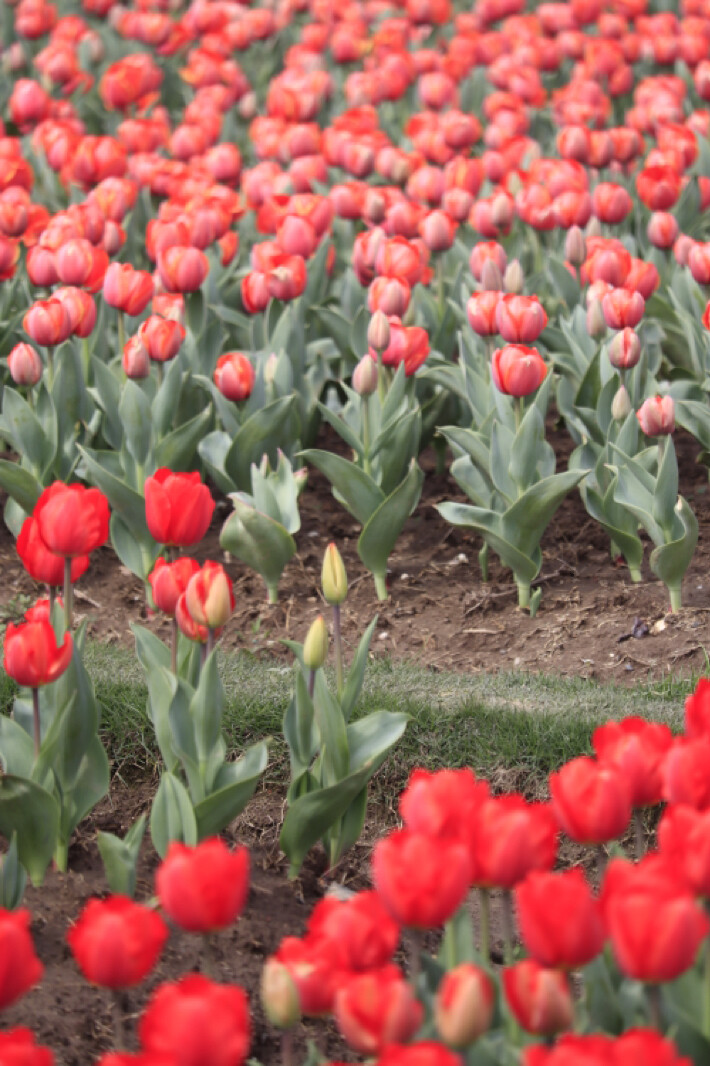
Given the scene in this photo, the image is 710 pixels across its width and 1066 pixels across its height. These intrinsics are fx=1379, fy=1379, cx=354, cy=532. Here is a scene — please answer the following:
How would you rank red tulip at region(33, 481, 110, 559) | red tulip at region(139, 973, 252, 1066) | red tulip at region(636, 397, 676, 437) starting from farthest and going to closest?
1. red tulip at region(636, 397, 676, 437)
2. red tulip at region(33, 481, 110, 559)
3. red tulip at region(139, 973, 252, 1066)

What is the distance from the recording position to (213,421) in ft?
14.4

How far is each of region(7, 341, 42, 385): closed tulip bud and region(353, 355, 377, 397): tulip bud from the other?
90 centimetres

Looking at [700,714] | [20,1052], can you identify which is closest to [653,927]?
[700,714]

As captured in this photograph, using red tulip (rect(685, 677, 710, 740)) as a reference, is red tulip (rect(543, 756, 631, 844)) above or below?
above

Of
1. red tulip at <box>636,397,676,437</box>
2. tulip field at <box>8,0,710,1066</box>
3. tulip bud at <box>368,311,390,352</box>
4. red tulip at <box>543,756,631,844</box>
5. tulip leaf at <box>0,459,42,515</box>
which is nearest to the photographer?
tulip field at <box>8,0,710,1066</box>

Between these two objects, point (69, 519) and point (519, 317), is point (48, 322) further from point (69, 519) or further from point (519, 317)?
point (69, 519)

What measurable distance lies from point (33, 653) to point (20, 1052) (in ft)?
2.98

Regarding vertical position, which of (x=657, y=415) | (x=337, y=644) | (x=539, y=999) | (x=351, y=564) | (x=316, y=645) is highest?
(x=539, y=999)

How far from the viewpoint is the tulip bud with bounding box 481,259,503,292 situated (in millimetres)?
4191

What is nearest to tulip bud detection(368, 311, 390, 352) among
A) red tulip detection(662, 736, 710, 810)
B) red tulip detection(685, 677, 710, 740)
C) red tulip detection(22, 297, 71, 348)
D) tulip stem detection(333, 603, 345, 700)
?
red tulip detection(22, 297, 71, 348)

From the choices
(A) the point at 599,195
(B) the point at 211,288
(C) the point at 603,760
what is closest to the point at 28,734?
(C) the point at 603,760

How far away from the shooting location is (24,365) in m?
3.83

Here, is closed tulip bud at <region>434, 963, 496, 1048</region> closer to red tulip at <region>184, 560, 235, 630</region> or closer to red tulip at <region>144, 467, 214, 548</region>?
red tulip at <region>184, 560, 235, 630</region>

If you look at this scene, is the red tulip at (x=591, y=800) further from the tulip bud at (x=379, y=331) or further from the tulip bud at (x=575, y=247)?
the tulip bud at (x=575, y=247)
